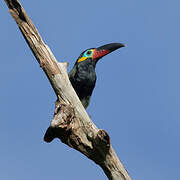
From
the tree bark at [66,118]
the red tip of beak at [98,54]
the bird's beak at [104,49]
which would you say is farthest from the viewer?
the red tip of beak at [98,54]

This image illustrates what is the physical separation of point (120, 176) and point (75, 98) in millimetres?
1183

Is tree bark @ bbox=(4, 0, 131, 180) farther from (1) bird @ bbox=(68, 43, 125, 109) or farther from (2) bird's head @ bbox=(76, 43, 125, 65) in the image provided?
(2) bird's head @ bbox=(76, 43, 125, 65)

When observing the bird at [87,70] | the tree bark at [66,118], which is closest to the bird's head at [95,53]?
the bird at [87,70]

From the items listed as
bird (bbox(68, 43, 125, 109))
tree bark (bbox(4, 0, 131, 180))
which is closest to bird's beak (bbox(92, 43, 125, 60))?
bird (bbox(68, 43, 125, 109))

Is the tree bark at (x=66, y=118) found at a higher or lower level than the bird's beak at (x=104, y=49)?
lower

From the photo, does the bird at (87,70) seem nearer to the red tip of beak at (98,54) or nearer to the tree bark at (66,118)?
the red tip of beak at (98,54)

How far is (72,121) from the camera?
5.40m

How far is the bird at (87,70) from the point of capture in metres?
7.43

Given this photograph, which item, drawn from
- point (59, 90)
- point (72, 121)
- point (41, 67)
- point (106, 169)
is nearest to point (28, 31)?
point (41, 67)

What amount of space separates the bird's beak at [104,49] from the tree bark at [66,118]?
1.92m

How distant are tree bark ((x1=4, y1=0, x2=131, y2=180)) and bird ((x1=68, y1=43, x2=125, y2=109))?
69.1 inches

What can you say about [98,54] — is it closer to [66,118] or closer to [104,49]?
[104,49]

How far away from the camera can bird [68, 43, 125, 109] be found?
7426 millimetres

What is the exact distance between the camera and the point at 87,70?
24.6 ft
